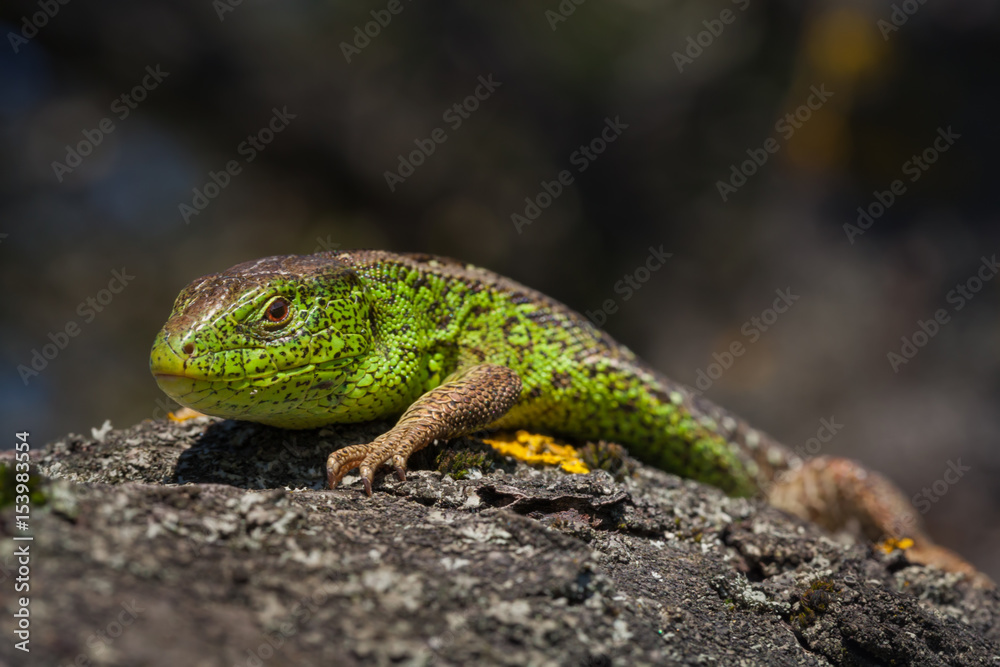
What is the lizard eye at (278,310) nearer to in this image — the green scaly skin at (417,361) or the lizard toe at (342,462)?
the green scaly skin at (417,361)

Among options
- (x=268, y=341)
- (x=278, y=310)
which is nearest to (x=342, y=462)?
(x=268, y=341)

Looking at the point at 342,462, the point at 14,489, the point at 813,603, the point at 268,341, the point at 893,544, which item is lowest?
the point at 14,489

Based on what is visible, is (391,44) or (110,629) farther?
(391,44)

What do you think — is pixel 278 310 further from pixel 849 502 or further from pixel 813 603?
pixel 849 502

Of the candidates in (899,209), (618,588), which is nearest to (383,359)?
(618,588)

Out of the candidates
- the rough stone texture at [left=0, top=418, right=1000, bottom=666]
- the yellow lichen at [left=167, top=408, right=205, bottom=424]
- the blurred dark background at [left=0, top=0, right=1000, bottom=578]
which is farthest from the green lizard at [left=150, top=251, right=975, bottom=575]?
the blurred dark background at [left=0, top=0, right=1000, bottom=578]

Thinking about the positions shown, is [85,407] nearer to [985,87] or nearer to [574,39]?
[574,39]

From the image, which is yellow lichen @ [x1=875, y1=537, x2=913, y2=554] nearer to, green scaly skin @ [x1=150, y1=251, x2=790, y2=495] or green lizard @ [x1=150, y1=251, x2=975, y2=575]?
green lizard @ [x1=150, y1=251, x2=975, y2=575]
